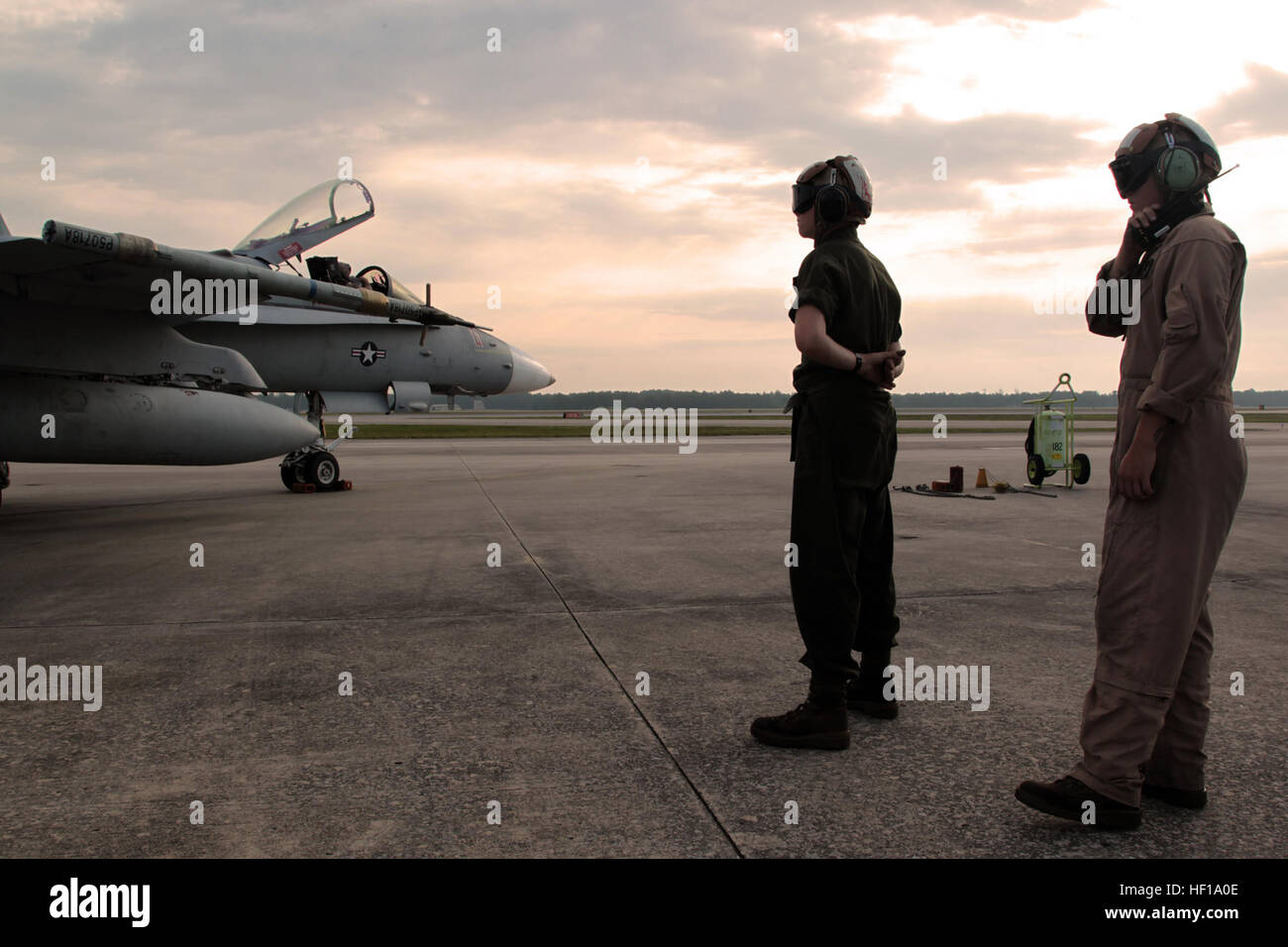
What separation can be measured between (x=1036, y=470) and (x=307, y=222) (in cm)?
1106

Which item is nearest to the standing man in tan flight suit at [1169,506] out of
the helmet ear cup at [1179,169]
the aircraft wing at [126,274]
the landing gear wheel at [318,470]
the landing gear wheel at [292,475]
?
the helmet ear cup at [1179,169]

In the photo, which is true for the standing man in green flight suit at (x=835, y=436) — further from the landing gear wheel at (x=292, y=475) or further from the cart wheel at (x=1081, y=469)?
the cart wheel at (x=1081, y=469)

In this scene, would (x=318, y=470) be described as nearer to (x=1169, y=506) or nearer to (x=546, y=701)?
(x=546, y=701)

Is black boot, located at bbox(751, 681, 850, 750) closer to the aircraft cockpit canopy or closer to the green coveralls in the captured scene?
the green coveralls

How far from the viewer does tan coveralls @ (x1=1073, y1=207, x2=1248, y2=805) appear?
8.38 feet

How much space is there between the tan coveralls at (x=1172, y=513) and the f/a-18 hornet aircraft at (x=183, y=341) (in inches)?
292

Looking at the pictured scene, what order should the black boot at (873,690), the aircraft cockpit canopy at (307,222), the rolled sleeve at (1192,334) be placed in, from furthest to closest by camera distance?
the aircraft cockpit canopy at (307,222) < the black boot at (873,690) < the rolled sleeve at (1192,334)

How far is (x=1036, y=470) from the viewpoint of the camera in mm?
13547

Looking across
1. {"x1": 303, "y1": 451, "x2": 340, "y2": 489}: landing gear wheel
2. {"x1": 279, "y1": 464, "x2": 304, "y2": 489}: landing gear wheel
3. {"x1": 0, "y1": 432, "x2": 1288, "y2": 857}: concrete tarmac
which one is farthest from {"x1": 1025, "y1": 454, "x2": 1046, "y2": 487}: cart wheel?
{"x1": 279, "y1": 464, "x2": 304, "y2": 489}: landing gear wheel

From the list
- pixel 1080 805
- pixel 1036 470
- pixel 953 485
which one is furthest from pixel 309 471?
pixel 1080 805

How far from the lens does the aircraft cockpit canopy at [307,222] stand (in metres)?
12.6

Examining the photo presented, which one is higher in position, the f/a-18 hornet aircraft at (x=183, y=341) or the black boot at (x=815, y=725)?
the f/a-18 hornet aircraft at (x=183, y=341)

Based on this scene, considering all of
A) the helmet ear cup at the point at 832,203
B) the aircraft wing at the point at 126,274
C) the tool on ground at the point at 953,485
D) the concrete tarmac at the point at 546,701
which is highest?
the aircraft wing at the point at 126,274

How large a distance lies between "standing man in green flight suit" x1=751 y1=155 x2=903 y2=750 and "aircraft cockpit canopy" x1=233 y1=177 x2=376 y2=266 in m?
10.8
